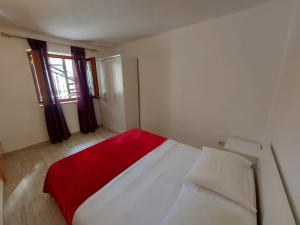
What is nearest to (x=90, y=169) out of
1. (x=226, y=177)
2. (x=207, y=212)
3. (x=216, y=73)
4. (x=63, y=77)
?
(x=207, y=212)

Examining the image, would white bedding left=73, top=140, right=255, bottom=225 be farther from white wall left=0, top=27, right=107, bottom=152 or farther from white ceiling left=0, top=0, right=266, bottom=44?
white wall left=0, top=27, right=107, bottom=152

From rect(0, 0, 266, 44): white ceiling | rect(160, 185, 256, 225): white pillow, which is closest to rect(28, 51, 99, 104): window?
rect(0, 0, 266, 44): white ceiling

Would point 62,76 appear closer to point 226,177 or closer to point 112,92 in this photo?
point 112,92

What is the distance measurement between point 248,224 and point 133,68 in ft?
9.89

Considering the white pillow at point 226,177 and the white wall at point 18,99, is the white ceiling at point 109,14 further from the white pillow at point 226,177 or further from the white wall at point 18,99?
the white pillow at point 226,177

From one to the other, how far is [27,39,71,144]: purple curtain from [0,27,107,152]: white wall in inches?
6.7

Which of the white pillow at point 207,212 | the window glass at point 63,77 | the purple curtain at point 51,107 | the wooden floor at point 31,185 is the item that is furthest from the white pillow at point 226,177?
the window glass at point 63,77

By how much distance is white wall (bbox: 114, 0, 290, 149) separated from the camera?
1.61 metres

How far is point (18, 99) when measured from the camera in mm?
2531

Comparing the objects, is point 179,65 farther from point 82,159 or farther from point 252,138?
point 82,159

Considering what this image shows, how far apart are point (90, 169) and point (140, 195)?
62 cm

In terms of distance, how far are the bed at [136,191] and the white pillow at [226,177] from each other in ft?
0.18

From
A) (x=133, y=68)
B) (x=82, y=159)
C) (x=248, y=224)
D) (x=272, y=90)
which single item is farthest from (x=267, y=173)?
(x=133, y=68)

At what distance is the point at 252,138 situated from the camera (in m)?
1.88
